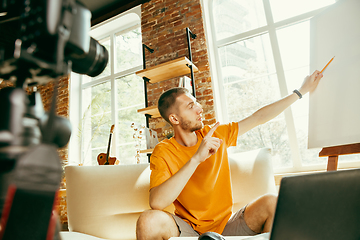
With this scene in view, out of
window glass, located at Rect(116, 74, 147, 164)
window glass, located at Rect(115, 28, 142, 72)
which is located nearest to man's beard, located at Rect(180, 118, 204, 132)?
window glass, located at Rect(116, 74, 147, 164)

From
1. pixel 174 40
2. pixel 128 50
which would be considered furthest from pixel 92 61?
Answer: pixel 128 50

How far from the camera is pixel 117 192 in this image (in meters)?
1.65

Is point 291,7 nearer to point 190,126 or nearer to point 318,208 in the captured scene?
point 190,126

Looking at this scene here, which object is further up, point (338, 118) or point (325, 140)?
point (338, 118)

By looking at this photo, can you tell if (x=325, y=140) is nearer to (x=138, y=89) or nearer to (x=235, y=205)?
(x=235, y=205)

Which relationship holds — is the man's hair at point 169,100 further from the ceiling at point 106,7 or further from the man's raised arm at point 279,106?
the ceiling at point 106,7

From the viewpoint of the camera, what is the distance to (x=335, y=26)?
141 centimetres

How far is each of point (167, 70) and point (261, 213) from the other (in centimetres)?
221

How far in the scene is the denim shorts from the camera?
1.18 metres

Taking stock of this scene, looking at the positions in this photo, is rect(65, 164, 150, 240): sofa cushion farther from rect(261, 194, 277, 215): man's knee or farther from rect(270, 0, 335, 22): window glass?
rect(270, 0, 335, 22): window glass

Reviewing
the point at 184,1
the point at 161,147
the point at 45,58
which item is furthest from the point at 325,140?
the point at 184,1

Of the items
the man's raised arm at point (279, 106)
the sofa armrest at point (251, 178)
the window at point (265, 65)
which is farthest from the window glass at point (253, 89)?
the man's raised arm at point (279, 106)

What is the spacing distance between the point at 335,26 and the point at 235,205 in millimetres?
1293

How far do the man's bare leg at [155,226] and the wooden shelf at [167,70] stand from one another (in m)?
1.93
